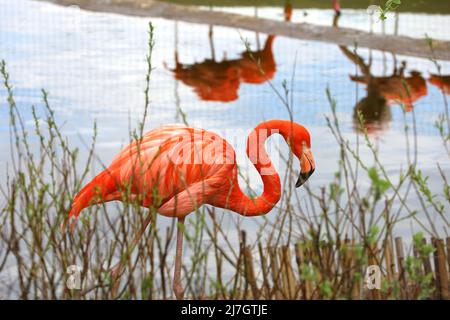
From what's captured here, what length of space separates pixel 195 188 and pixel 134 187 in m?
0.23

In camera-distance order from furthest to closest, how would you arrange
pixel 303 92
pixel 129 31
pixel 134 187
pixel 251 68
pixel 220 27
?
1. pixel 220 27
2. pixel 129 31
3. pixel 251 68
4. pixel 303 92
5. pixel 134 187

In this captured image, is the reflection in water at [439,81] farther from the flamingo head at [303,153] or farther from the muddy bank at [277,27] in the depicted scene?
the flamingo head at [303,153]

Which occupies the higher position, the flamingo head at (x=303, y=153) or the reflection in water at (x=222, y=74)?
the reflection in water at (x=222, y=74)

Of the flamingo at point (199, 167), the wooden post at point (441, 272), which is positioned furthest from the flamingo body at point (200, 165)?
the wooden post at point (441, 272)

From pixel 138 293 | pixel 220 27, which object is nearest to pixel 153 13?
pixel 220 27

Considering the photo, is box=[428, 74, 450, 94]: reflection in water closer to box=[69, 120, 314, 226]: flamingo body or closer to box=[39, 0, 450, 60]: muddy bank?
box=[39, 0, 450, 60]: muddy bank

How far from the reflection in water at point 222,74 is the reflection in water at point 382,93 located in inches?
35.0

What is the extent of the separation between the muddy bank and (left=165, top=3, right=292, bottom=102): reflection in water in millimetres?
1079

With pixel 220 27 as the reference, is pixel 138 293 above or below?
below

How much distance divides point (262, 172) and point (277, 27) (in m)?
10.0

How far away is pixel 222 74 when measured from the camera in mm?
10625

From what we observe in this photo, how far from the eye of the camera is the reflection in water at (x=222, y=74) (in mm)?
9203
